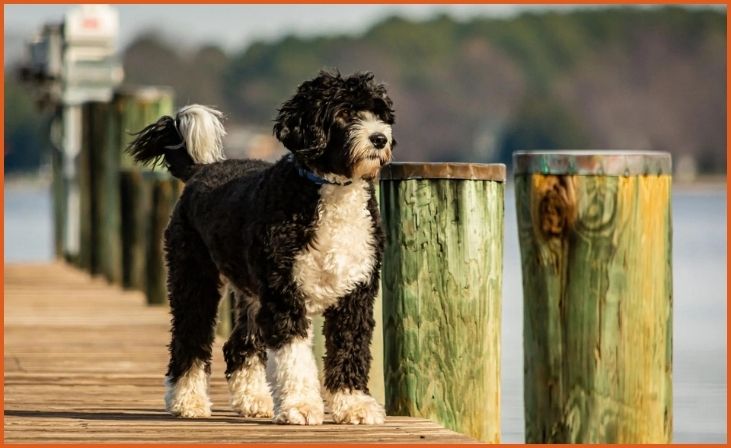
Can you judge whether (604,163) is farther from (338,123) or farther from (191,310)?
(191,310)

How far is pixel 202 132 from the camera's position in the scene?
8117 mm

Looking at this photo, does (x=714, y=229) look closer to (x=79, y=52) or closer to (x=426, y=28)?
(x=79, y=52)

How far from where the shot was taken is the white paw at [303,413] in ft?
23.1

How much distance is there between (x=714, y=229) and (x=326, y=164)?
40.4 meters

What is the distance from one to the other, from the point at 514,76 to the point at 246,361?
122992mm

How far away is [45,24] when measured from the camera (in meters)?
19.6

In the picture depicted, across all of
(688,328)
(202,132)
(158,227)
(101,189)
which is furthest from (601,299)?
(688,328)

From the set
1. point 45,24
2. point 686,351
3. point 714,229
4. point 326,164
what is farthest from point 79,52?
point 714,229

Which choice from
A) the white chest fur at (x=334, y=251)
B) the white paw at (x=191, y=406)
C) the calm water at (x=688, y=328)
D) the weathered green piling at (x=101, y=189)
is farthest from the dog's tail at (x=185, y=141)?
the weathered green piling at (x=101, y=189)

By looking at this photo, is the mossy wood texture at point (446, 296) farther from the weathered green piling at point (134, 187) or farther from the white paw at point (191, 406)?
the weathered green piling at point (134, 187)

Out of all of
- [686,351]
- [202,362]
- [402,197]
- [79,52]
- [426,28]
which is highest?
[426,28]

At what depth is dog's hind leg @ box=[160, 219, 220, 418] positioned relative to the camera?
7.76 meters

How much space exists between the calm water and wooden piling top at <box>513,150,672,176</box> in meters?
5.47

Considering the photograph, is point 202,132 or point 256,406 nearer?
point 256,406
